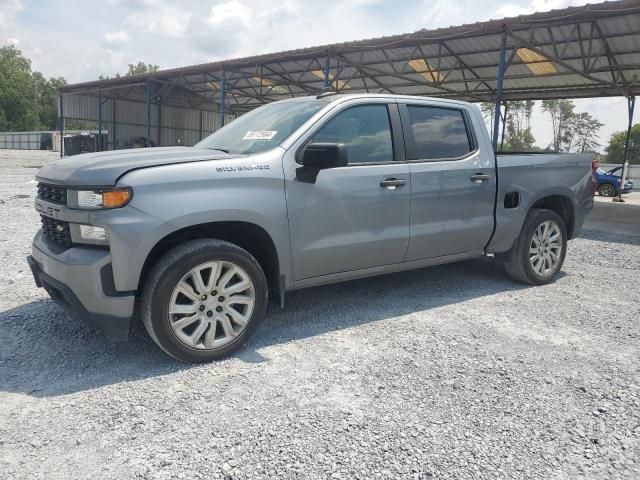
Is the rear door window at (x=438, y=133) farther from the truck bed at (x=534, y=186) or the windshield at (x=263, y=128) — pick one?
the windshield at (x=263, y=128)

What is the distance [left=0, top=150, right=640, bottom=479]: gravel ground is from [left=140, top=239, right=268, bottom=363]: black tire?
12 cm

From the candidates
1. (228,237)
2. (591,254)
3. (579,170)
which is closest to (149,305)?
(228,237)

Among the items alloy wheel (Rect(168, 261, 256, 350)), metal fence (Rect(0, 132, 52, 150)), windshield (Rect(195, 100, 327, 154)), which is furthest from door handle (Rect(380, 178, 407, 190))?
metal fence (Rect(0, 132, 52, 150))

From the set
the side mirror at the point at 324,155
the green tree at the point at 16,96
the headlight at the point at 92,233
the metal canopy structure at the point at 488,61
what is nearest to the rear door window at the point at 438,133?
the side mirror at the point at 324,155

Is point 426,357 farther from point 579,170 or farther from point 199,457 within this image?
point 579,170

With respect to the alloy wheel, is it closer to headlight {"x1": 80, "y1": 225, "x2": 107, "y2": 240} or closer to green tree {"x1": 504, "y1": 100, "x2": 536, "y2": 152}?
headlight {"x1": 80, "y1": 225, "x2": 107, "y2": 240}

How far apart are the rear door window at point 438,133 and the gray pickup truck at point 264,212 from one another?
14 mm

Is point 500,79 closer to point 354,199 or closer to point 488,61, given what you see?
point 488,61

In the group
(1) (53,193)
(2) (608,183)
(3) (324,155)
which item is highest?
(2) (608,183)

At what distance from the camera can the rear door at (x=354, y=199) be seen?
3609mm

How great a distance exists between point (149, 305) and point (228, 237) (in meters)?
0.79

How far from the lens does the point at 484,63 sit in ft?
55.9

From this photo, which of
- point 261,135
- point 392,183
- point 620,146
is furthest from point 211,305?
point 620,146

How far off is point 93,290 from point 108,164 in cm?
80
